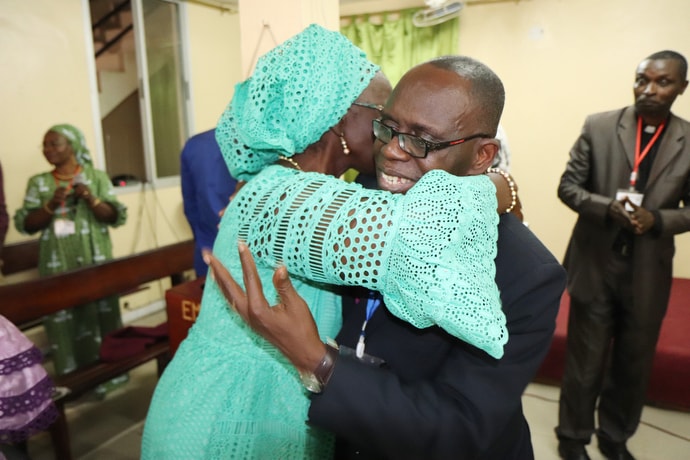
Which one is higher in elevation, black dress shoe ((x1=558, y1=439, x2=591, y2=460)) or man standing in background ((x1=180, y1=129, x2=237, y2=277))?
man standing in background ((x1=180, y1=129, x2=237, y2=277))

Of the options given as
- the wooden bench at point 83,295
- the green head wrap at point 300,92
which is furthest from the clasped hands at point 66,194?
the green head wrap at point 300,92

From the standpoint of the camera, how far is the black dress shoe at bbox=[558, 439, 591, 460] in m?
2.68

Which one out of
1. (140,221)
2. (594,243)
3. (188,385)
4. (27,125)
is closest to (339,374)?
(188,385)

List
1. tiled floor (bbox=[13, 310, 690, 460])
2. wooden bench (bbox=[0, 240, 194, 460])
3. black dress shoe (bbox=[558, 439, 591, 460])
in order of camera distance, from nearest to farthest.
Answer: wooden bench (bbox=[0, 240, 194, 460]) → black dress shoe (bbox=[558, 439, 591, 460]) → tiled floor (bbox=[13, 310, 690, 460])

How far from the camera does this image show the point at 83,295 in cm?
285

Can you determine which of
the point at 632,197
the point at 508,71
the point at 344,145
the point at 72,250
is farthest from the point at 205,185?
the point at 508,71

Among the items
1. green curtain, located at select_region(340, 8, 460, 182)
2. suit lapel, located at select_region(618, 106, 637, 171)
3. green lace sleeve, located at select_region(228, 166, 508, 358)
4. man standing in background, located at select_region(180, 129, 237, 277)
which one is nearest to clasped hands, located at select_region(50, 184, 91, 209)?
man standing in background, located at select_region(180, 129, 237, 277)

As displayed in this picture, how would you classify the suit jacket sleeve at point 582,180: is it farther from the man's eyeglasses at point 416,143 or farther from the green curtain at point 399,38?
the green curtain at point 399,38

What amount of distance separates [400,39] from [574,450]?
439cm

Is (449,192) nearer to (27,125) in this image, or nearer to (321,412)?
(321,412)

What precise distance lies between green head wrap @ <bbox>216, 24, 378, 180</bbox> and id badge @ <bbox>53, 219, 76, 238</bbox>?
3050 millimetres

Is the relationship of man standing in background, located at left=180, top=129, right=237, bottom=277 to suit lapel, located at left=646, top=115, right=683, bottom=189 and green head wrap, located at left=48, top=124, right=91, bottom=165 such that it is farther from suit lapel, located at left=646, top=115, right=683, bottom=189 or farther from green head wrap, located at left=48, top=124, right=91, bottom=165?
suit lapel, located at left=646, top=115, right=683, bottom=189

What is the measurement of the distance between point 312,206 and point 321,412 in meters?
0.35

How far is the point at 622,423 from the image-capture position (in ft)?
8.91
